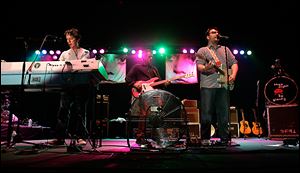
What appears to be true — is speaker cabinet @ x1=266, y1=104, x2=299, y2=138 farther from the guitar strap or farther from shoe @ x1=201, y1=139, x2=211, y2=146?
shoe @ x1=201, y1=139, x2=211, y2=146

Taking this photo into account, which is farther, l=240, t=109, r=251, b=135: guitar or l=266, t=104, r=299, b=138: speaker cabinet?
l=240, t=109, r=251, b=135: guitar

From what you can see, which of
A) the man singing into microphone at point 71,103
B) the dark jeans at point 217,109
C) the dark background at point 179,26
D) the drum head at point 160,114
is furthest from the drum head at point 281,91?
the man singing into microphone at point 71,103

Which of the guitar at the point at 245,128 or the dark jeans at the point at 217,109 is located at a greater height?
the dark jeans at the point at 217,109

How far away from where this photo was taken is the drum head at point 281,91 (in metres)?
7.34

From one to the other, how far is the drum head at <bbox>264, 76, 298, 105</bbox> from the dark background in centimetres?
132

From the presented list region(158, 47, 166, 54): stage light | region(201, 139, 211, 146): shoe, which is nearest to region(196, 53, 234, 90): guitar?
region(201, 139, 211, 146): shoe

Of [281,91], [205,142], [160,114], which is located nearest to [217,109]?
[205,142]

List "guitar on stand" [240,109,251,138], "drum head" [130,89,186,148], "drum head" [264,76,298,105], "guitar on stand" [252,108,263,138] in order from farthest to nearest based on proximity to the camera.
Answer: "guitar on stand" [240,109,251,138], "guitar on stand" [252,108,263,138], "drum head" [264,76,298,105], "drum head" [130,89,186,148]

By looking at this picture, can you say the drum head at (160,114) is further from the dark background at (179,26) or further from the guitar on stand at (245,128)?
the guitar on stand at (245,128)

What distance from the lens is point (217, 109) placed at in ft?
17.8

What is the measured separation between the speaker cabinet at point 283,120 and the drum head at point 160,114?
3.26 meters

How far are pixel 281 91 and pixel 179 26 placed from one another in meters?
3.93

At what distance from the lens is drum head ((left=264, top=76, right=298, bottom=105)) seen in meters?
7.34

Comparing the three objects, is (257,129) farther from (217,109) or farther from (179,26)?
(217,109)
